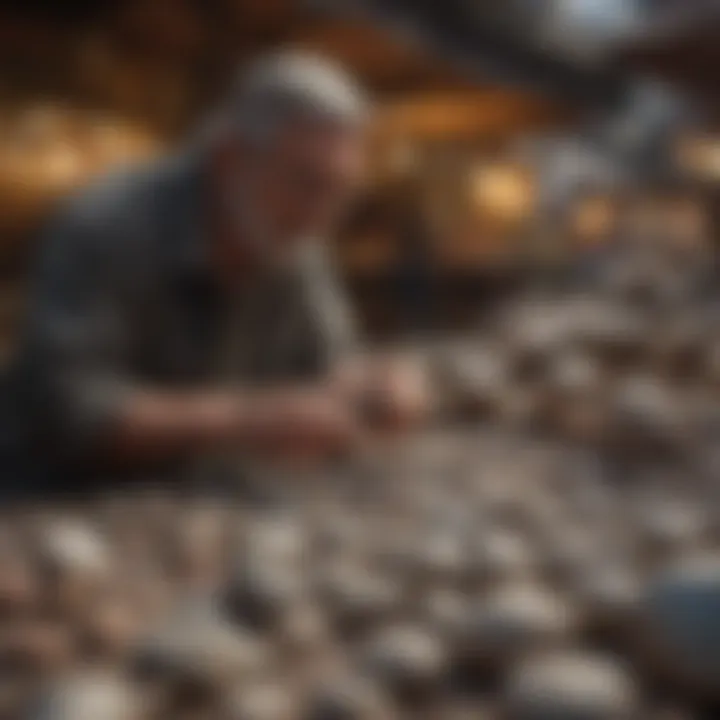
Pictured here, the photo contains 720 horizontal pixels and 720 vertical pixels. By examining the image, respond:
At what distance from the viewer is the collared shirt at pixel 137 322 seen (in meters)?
0.49

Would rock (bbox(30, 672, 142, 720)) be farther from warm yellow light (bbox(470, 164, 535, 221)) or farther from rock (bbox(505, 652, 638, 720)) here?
warm yellow light (bbox(470, 164, 535, 221))

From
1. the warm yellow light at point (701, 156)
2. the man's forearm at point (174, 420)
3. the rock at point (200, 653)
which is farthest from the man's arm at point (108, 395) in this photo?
the warm yellow light at point (701, 156)

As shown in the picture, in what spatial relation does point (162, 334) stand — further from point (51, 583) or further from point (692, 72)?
point (692, 72)

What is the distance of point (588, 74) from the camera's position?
0.68 m

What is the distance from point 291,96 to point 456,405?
0.16 metres

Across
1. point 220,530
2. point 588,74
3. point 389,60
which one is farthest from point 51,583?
point 588,74

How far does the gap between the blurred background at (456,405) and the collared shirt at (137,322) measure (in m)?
0.02

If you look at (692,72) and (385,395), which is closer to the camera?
(385,395)

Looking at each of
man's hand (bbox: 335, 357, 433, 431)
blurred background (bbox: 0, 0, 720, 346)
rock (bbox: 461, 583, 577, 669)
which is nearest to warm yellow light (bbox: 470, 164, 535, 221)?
blurred background (bbox: 0, 0, 720, 346)

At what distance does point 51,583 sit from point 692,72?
0.42 metres

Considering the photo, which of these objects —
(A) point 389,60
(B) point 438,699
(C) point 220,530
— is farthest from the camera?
(A) point 389,60

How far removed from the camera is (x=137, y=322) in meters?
0.50

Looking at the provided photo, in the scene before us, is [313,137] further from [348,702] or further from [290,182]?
[348,702]

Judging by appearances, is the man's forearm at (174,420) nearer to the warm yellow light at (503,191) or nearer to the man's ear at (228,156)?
the man's ear at (228,156)
